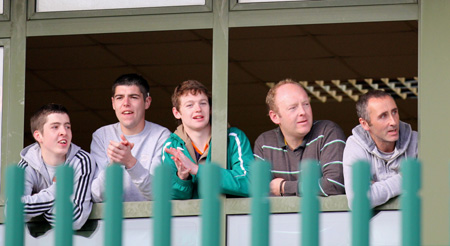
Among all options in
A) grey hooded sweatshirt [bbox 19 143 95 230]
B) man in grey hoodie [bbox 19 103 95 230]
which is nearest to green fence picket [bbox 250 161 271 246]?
grey hooded sweatshirt [bbox 19 143 95 230]

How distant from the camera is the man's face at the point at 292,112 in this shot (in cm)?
743

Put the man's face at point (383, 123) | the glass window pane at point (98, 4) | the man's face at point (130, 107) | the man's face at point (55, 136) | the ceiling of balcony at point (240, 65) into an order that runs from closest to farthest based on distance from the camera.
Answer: the man's face at point (383, 123) → the man's face at point (55, 136) → the man's face at point (130, 107) → the glass window pane at point (98, 4) → the ceiling of balcony at point (240, 65)

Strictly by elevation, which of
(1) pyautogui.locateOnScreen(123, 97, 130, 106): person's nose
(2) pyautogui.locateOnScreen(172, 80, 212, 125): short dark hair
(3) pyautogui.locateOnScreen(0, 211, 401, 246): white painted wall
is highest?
(2) pyautogui.locateOnScreen(172, 80, 212, 125): short dark hair

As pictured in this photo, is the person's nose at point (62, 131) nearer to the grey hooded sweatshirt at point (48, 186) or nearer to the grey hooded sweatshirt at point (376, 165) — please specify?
the grey hooded sweatshirt at point (48, 186)

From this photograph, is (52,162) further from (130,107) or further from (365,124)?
(365,124)

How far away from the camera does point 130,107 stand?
7812mm

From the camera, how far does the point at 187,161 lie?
733cm

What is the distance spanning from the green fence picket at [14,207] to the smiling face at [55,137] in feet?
9.43

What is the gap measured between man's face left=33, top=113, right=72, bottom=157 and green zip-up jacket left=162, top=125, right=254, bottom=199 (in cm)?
65

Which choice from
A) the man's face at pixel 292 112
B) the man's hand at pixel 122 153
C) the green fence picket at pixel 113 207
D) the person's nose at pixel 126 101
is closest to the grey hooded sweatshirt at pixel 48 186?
the man's hand at pixel 122 153

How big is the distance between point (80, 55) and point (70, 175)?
21.9 feet

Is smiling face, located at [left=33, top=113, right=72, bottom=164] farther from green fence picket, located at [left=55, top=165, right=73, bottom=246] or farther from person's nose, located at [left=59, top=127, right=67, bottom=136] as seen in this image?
green fence picket, located at [left=55, top=165, right=73, bottom=246]

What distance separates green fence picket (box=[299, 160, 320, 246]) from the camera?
15.0 ft

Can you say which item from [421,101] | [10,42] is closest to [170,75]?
[10,42]
